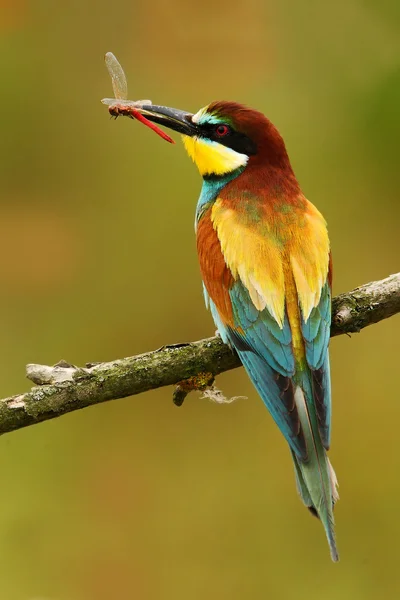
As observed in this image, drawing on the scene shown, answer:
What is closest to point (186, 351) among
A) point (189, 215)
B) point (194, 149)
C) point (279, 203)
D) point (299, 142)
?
point (279, 203)

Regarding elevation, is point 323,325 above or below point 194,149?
below

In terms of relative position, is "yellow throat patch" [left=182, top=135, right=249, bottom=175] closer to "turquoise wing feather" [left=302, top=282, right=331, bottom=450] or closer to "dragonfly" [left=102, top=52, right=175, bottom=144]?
"dragonfly" [left=102, top=52, right=175, bottom=144]

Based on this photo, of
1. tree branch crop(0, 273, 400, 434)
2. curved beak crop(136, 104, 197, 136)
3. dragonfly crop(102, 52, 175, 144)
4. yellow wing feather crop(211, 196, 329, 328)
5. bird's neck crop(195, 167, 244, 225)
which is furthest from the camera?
dragonfly crop(102, 52, 175, 144)

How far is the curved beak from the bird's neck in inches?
5.6

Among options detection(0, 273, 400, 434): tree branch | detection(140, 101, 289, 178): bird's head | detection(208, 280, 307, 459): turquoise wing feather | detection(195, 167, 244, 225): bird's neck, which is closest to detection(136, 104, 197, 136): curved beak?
detection(140, 101, 289, 178): bird's head

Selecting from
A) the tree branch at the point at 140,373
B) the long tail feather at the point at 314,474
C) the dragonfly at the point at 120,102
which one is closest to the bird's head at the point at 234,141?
the dragonfly at the point at 120,102

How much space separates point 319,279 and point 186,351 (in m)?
0.32

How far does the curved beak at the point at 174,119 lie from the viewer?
2.33 m

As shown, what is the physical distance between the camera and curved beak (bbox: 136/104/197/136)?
7.63 feet

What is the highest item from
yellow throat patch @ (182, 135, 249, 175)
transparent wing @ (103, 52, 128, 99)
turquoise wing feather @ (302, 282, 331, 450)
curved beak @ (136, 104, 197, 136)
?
transparent wing @ (103, 52, 128, 99)

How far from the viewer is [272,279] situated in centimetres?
194

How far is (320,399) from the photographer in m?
1.86

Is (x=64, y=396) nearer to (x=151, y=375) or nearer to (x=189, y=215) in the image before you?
(x=151, y=375)

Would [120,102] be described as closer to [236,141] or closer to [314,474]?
[236,141]
